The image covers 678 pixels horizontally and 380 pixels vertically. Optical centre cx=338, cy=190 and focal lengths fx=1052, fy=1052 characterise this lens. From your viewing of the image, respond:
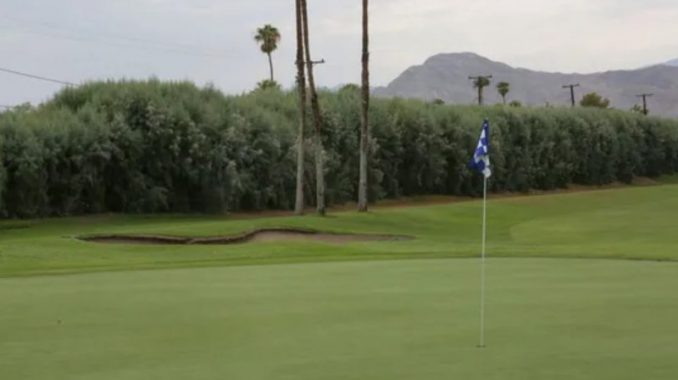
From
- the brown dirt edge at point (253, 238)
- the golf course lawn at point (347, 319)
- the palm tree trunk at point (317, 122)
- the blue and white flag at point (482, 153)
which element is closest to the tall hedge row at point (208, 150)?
the palm tree trunk at point (317, 122)

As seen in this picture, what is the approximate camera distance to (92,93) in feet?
145

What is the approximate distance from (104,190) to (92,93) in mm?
5528

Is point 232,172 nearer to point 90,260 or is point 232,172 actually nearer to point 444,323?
point 90,260

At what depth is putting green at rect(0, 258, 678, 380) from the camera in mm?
8078

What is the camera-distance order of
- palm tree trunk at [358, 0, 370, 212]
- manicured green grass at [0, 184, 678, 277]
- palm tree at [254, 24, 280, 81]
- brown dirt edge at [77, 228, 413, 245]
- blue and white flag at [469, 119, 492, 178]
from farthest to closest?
palm tree at [254, 24, 280, 81], palm tree trunk at [358, 0, 370, 212], brown dirt edge at [77, 228, 413, 245], manicured green grass at [0, 184, 678, 277], blue and white flag at [469, 119, 492, 178]

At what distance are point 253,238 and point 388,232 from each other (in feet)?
19.3

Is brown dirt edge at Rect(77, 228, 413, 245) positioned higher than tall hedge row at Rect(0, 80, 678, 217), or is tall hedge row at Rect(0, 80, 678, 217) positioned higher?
tall hedge row at Rect(0, 80, 678, 217)

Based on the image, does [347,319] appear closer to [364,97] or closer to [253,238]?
[253,238]

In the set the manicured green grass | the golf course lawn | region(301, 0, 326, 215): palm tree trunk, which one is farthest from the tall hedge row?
the golf course lawn

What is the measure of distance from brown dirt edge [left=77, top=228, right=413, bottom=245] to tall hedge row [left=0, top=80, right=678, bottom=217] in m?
8.99

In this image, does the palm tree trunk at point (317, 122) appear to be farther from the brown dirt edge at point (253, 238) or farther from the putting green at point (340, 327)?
the putting green at point (340, 327)

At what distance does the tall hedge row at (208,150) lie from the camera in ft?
127

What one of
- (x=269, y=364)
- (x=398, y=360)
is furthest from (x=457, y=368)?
(x=269, y=364)

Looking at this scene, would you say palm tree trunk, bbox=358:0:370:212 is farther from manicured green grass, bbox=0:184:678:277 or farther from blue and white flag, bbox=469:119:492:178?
blue and white flag, bbox=469:119:492:178
